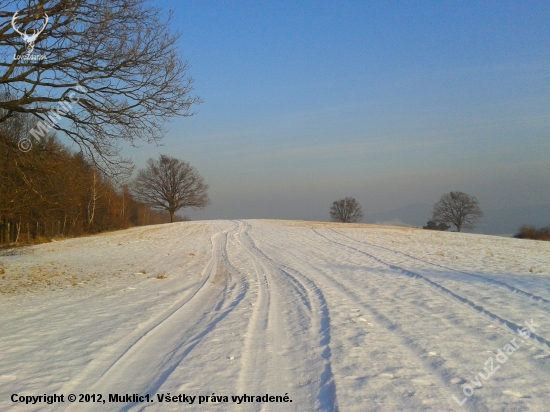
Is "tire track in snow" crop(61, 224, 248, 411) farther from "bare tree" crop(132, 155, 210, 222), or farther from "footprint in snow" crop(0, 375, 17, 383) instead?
"bare tree" crop(132, 155, 210, 222)

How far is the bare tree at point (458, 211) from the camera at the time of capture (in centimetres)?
8138

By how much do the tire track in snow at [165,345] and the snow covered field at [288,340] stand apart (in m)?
0.03

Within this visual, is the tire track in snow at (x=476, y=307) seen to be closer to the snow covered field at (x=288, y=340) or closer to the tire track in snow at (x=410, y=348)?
the snow covered field at (x=288, y=340)

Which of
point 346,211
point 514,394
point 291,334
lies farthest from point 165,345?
point 346,211

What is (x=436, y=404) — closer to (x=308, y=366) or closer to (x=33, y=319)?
(x=308, y=366)

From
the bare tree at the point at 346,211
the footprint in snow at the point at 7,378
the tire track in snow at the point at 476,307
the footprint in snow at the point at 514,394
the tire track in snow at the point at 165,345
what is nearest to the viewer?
the footprint in snow at the point at 514,394

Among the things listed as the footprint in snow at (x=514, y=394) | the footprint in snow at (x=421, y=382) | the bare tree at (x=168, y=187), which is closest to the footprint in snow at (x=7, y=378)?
the footprint in snow at (x=421, y=382)

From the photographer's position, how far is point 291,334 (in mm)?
6680

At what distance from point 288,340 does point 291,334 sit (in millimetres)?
318

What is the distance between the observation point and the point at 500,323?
6848mm

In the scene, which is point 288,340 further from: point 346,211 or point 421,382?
point 346,211

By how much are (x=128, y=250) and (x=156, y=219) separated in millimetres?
70310

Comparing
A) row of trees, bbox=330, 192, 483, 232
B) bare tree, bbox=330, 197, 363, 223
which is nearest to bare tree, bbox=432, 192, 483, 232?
row of trees, bbox=330, 192, 483, 232

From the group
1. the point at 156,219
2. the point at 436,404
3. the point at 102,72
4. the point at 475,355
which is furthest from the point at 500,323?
the point at 156,219
